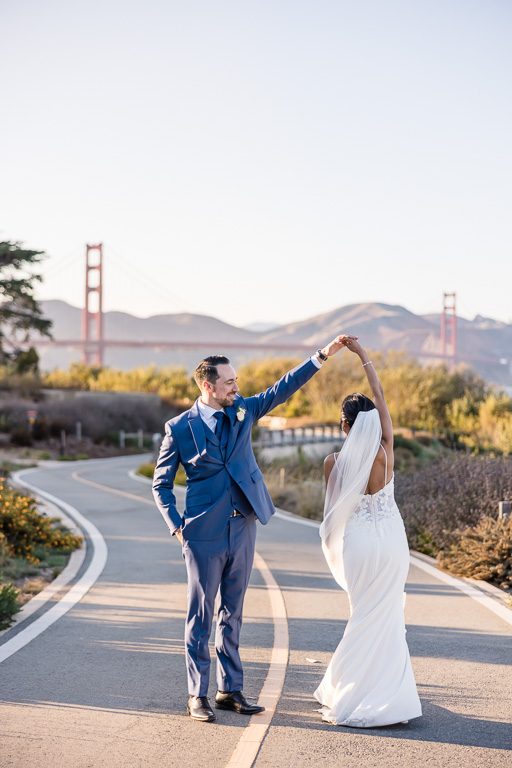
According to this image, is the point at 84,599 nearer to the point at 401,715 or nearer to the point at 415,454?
the point at 401,715

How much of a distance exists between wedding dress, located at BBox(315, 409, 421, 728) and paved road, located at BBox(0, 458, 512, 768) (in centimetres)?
13

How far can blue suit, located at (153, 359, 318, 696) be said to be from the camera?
16.2 feet

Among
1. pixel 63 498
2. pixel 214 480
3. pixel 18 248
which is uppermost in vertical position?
pixel 18 248

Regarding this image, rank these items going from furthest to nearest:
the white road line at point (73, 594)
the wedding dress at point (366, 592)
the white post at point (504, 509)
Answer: the white post at point (504, 509), the white road line at point (73, 594), the wedding dress at point (366, 592)

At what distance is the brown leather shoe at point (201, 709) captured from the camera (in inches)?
192

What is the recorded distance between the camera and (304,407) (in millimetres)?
37594

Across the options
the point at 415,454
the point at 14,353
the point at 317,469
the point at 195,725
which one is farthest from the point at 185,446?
the point at 14,353

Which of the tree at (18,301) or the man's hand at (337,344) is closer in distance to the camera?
the man's hand at (337,344)

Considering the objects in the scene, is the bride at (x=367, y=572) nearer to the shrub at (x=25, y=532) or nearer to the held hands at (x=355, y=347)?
the held hands at (x=355, y=347)

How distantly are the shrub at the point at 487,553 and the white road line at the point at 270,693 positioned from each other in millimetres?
2195

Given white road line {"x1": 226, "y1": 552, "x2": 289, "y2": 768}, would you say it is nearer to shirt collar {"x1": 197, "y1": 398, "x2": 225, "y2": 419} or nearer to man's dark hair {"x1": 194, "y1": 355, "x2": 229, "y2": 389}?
shirt collar {"x1": 197, "y1": 398, "x2": 225, "y2": 419}

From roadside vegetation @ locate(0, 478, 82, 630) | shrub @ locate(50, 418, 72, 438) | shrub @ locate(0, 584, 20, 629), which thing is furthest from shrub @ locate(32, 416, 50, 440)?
shrub @ locate(0, 584, 20, 629)

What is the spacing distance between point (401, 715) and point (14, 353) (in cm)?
3686

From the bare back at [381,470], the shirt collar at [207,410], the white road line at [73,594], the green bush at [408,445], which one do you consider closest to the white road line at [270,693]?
the bare back at [381,470]
